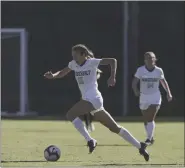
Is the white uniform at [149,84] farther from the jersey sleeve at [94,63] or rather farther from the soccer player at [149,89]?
the jersey sleeve at [94,63]

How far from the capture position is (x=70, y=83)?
995 inches

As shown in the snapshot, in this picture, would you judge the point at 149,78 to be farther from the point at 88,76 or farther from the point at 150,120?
the point at 88,76

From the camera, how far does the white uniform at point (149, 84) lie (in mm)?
13164

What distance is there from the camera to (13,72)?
2411 centimetres

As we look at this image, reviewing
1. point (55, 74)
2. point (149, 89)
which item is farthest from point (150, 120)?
point (55, 74)

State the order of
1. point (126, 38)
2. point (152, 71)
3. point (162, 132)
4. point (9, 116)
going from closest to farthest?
point (152, 71) → point (162, 132) → point (9, 116) → point (126, 38)

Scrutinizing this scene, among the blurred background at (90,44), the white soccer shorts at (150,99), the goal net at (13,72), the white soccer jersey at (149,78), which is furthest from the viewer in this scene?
the blurred background at (90,44)

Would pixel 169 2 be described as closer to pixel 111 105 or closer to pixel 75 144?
pixel 111 105

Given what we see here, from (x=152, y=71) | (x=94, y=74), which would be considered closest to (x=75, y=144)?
(x=152, y=71)

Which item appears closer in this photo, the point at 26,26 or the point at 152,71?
the point at 152,71

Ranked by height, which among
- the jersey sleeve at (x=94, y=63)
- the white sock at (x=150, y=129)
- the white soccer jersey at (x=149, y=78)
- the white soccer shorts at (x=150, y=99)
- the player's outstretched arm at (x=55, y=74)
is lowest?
the white sock at (x=150, y=129)

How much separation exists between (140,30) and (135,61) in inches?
48.8

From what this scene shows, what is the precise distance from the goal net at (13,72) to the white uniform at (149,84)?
11154mm

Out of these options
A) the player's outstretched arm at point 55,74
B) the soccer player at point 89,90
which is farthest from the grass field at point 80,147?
the player's outstretched arm at point 55,74
